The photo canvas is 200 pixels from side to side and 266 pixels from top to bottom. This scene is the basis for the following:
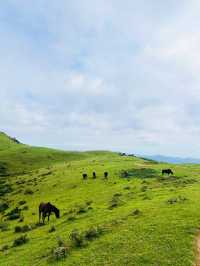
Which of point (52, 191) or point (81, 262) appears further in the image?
point (52, 191)

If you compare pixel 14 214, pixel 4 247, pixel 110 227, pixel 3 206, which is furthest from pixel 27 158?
pixel 110 227

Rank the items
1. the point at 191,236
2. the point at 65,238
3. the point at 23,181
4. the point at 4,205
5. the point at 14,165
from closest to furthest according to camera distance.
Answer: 1. the point at 191,236
2. the point at 65,238
3. the point at 4,205
4. the point at 23,181
5. the point at 14,165

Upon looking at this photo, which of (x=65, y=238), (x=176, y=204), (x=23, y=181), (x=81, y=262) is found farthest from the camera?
(x=23, y=181)

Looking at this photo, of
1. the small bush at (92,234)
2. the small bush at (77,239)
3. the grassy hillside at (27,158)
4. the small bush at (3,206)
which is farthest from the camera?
the grassy hillside at (27,158)

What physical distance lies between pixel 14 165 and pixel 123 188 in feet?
217

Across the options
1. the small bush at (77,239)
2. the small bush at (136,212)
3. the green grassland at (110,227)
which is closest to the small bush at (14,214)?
the green grassland at (110,227)

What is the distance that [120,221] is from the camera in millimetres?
26016

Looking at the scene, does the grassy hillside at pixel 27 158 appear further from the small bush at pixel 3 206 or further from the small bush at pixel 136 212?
the small bush at pixel 136 212

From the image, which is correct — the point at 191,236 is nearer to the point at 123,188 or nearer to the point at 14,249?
the point at 14,249

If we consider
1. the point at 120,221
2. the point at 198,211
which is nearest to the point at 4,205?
the point at 120,221

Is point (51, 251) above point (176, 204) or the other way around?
the other way around

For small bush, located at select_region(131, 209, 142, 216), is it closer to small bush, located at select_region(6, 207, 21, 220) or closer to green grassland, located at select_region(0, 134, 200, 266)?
green grassland, located at select_region(0, 134, 200, 266)

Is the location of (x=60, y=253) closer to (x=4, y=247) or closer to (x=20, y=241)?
(x=20, y=241)

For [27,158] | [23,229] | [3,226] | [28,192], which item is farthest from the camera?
[27,158]
